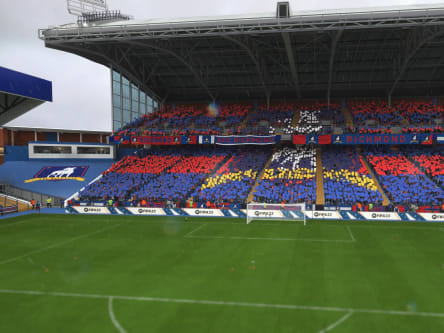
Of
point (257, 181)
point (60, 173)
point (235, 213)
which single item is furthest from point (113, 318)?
point (60, 173)

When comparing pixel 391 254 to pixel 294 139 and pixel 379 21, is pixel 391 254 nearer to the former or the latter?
pixel 379 21

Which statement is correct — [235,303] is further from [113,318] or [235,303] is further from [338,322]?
[113,318]

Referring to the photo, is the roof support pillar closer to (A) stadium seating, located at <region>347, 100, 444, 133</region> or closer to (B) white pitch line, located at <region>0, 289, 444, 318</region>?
(A) stadium seating, located at <region>347, 100, 444, 133</region>

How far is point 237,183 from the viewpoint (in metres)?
37.0

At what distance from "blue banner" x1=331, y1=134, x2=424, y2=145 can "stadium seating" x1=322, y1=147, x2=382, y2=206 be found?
2276 mm

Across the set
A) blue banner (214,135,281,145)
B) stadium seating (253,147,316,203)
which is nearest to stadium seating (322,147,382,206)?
stadium seating (253,147,316,203)

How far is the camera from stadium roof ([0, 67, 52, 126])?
2200cm

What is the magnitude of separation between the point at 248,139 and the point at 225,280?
1195 inches

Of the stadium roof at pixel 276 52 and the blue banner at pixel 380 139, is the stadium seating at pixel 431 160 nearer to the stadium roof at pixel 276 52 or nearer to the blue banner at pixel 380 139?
the blue banner at pixel 380 139

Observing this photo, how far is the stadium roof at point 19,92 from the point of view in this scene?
22.0 m

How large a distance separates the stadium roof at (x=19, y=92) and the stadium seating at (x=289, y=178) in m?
20.6

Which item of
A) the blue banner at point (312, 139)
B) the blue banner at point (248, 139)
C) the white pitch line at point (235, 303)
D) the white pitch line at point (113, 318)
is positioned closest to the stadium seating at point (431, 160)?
the blue banner at point (312, 139)

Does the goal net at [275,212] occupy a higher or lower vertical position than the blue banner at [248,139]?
lower

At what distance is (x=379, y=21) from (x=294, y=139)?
1567 cm
